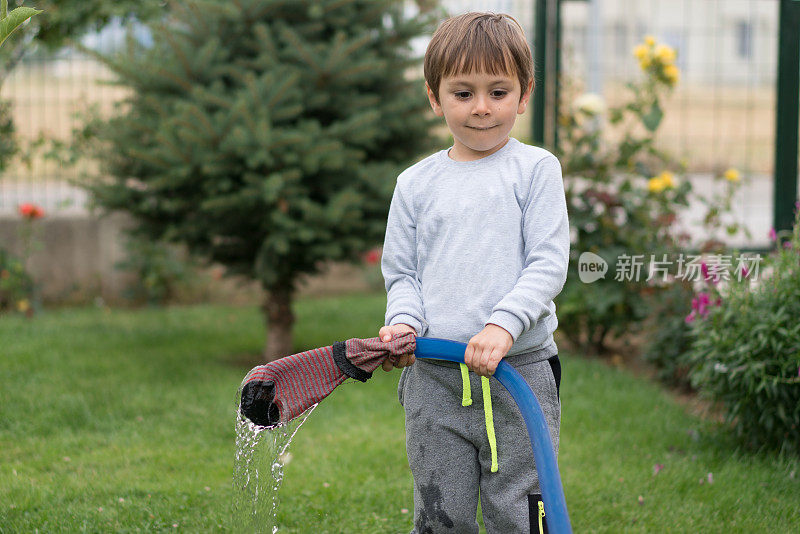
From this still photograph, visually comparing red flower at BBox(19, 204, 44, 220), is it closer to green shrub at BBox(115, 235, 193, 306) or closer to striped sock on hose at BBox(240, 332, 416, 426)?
green shrub at BBox(115, 235, 193, 306)

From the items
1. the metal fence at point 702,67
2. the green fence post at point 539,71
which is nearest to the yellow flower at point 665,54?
the metal fence at point 702,67

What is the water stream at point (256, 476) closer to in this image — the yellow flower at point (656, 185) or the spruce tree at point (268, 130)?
the spruce tree at point (268, 130)

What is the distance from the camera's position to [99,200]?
184 inches

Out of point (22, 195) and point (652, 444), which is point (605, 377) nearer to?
point (652, 444)

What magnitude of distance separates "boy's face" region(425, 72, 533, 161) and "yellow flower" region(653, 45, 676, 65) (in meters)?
3.06

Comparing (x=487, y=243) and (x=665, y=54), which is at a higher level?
(x=665, y=54)

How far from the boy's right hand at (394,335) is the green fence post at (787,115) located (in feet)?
11.5

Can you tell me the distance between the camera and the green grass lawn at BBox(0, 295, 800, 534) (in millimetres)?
2820

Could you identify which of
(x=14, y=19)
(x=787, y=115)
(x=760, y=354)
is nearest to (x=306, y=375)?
(x=14, y=19)

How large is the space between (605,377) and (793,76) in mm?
1990

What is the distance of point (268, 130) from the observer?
160 inches

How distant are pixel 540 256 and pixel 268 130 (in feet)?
7.77

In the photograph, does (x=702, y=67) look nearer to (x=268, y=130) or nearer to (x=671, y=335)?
(x=671, y=335)

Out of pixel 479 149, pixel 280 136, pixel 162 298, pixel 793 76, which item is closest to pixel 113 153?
pixel 280 136
